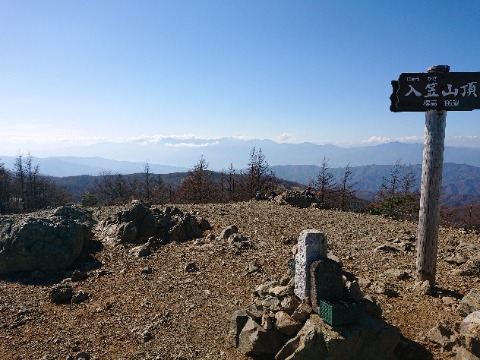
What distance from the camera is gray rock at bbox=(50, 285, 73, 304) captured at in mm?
10211

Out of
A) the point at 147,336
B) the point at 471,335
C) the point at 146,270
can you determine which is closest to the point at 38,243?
the point at 146,270

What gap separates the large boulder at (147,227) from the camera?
1423 cm

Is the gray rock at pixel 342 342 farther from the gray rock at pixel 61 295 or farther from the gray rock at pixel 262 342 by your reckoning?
the gray rock at pixel 61 295

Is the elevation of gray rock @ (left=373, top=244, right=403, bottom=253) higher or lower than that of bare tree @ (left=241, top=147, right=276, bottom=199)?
lower

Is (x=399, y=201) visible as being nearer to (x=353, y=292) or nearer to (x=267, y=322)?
(x=353, y=292)

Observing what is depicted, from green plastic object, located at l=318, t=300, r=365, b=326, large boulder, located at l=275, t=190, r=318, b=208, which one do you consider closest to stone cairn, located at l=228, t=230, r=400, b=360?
green plastic object, located at l=318, t=300, r=365, b=326

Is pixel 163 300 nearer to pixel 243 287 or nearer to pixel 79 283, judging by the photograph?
pixel 243 287

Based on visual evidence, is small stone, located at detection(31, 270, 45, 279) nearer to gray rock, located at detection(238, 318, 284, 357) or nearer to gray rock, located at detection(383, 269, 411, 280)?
gray rock, located at detection(238, 318, 284, 357)

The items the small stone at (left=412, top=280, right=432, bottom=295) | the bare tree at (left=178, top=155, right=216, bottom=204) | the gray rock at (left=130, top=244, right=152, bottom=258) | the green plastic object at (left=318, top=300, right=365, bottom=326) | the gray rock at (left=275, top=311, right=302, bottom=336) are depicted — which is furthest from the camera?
the bare tree at (left=178, top=155, right=216, bottom=204)

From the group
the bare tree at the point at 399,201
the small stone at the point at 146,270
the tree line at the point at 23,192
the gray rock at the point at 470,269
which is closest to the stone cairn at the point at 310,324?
the gray rock at the point at 470,269

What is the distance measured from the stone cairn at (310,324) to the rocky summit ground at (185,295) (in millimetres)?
587

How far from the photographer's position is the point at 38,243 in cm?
1277

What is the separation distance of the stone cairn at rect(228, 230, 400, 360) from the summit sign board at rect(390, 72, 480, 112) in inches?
164

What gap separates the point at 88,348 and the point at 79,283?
410cm
